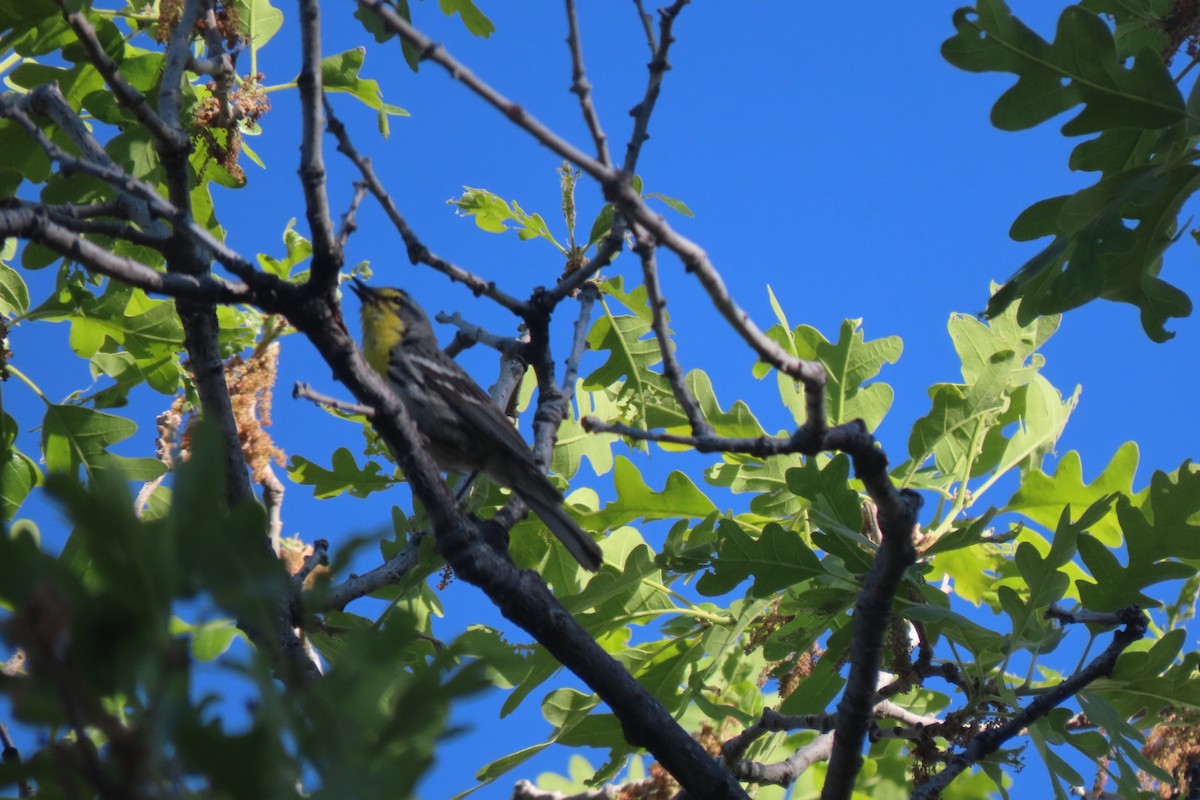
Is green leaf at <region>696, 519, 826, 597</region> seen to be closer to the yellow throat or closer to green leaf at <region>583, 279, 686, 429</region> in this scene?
green leaf at <region>583, 279, 686, 429</region>

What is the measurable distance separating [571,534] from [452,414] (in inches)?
37.6

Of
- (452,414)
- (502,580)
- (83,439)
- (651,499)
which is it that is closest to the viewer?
(502,580)

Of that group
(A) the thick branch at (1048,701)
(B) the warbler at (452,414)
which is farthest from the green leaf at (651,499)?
(A) the thick branch at (1048,701)

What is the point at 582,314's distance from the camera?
3.86m

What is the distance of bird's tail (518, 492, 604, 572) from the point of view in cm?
411

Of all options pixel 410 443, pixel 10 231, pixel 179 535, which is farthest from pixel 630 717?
pixel 179 535

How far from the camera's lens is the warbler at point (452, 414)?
4.12 m

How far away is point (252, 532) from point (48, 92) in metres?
3.41

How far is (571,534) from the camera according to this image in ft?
13.5

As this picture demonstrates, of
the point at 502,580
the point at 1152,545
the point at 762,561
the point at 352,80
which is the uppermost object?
the point at 352,80

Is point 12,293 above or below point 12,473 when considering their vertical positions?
above

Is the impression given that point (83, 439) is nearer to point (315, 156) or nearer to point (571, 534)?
point (571, 534)

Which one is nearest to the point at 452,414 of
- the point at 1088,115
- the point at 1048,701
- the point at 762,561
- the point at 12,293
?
the point at 762,561

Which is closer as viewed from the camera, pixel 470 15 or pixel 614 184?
pixel 614 184
